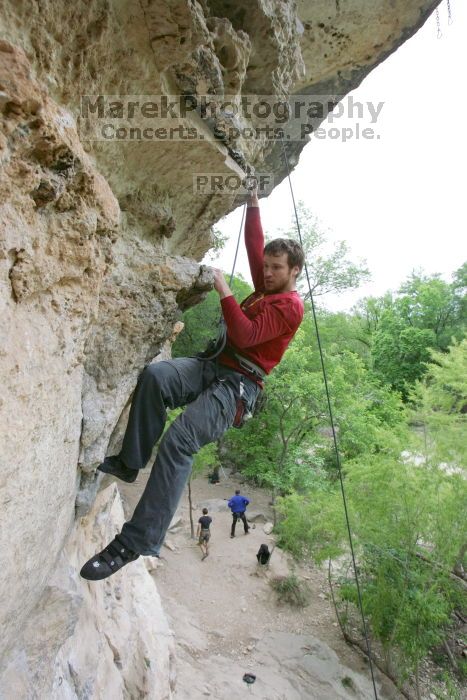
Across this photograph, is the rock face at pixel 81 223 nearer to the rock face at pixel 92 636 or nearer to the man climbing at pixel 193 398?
the rock face at pixel 92 636

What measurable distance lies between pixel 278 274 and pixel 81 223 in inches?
62.2

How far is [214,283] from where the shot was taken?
10.9 feet

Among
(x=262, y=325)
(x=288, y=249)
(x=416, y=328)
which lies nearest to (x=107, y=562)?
(x=262, y=325)

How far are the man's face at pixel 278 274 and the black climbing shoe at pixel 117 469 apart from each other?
5.69ft

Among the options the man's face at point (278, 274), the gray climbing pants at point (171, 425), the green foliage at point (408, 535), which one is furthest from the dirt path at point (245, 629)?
the man's face at point (278, 274)

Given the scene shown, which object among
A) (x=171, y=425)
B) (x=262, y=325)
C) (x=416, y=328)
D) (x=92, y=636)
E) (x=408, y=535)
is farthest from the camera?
(x=416, y=328)

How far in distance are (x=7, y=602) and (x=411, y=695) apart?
10792 millimetres

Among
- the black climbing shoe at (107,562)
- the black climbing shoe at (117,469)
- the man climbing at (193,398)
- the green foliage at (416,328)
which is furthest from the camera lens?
the green foliage at (416,328)

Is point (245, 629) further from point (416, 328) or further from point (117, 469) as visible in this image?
point (416, 328)

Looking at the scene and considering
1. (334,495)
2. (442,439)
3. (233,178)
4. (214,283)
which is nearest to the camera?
(214,283)

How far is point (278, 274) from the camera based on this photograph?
3.22 metres

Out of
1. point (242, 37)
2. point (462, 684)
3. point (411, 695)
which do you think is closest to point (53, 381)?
point (242, 37)

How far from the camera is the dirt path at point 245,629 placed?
7996mm

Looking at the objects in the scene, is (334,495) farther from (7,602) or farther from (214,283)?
(7,602)
